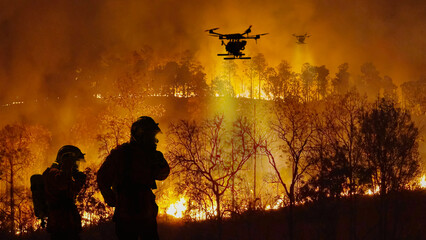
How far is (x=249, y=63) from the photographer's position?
134 meters

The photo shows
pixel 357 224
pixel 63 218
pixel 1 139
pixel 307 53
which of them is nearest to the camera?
pixel 63 218

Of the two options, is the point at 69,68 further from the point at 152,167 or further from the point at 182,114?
the point at 152,167

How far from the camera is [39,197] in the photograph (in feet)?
27.1

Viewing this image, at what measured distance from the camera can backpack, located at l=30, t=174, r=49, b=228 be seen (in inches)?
324

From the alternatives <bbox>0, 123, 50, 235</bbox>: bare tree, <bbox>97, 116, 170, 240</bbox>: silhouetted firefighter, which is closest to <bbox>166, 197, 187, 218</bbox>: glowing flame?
<bbox>0, 123, 50, 235</bbox>: bare tree

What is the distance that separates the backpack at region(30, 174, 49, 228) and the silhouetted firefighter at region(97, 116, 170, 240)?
117 inches

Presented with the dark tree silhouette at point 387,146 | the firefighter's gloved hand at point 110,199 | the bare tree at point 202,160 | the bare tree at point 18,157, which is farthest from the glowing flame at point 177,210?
the firefighter's gloved hand at point 110,199

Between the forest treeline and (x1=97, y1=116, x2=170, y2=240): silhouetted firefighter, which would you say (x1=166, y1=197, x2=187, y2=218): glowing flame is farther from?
(x1=97, y1=116, x2=170, y2=240): silhouetted firefighter

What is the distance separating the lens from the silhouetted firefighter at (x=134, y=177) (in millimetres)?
5871

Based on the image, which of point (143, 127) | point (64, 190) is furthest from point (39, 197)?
point (143, 127)

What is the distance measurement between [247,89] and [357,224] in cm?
8441

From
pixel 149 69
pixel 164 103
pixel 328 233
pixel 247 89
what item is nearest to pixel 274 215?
pixel 328 233

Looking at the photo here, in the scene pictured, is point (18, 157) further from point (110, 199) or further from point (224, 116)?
point (110, 199)

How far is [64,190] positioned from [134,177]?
96.2 inches
